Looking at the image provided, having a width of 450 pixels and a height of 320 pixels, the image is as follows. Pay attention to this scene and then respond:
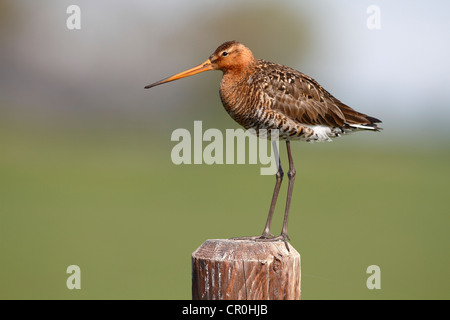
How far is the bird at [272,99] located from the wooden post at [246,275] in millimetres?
2267

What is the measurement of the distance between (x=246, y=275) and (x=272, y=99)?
297 centimetres

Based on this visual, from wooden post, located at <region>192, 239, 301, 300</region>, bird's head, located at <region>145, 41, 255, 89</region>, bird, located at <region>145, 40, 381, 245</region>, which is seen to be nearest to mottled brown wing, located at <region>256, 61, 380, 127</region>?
bird, located at <region>145, 40, 381, 245</region>

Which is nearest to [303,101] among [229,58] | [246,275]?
[229,58]

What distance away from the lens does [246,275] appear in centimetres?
507

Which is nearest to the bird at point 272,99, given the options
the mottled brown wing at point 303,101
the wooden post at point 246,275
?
the mottled brown wing at point 303,101

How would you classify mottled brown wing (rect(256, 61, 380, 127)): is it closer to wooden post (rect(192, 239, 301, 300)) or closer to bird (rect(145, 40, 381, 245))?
bird (rect(145, 40, 381, 245))

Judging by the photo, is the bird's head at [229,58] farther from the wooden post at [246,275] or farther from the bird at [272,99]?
the wooden post at [246,275]

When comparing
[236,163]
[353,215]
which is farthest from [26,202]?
[236,163]

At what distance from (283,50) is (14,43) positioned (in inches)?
817

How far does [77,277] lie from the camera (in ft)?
51.4

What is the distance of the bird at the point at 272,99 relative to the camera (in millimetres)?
7617

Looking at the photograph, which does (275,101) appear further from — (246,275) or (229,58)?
(246,275)

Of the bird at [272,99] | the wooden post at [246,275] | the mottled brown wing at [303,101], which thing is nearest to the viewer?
the wooden post at [246,275]

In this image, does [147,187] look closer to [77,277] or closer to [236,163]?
[236,163]
